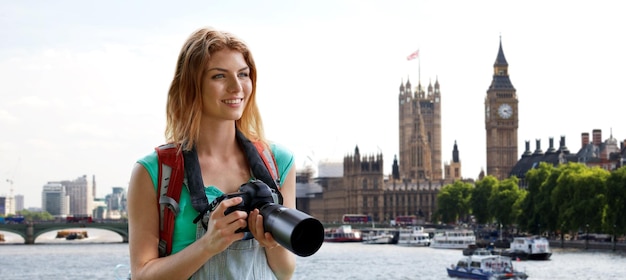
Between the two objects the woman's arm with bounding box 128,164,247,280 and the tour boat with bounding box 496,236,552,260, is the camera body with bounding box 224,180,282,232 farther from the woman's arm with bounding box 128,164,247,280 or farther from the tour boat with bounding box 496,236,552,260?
the tour boat with bounding box 496,236,552,260

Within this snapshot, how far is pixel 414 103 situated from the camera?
168250mm

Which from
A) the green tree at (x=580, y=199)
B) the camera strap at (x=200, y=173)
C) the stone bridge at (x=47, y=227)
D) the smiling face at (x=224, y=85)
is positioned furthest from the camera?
the stone bridge at (x=47, y=227)

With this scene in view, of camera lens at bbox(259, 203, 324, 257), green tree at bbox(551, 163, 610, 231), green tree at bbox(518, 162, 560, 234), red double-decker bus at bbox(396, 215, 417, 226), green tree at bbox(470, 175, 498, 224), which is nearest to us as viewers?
camera lens at bbox(259, 203, 324, 257)

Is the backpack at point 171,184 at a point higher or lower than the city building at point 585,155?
lower

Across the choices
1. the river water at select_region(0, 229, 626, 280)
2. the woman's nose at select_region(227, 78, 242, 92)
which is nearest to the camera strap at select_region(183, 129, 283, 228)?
the woman's nose at select_region(227, 78, 242, 92)

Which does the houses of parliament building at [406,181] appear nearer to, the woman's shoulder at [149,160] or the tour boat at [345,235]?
the tour boat at [345,235]

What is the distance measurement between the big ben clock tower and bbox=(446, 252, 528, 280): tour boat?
9582 centimetres

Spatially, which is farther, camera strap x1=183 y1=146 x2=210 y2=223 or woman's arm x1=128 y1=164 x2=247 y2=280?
camera strap x1=183 y1=146 x2=210 y2=223

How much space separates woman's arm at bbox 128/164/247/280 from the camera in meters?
3.29

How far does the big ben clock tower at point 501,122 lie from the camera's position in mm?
149250

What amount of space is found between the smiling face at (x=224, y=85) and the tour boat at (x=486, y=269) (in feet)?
157

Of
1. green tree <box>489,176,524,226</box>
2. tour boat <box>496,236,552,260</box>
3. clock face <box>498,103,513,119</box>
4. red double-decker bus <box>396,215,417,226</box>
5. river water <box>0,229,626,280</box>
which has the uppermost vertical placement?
clock face <box>498,103,513,119</box>

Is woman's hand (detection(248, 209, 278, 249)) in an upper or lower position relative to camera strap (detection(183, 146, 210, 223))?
lower

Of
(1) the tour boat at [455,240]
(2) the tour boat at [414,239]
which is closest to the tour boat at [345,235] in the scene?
(2) the tour boat at [414,239]
